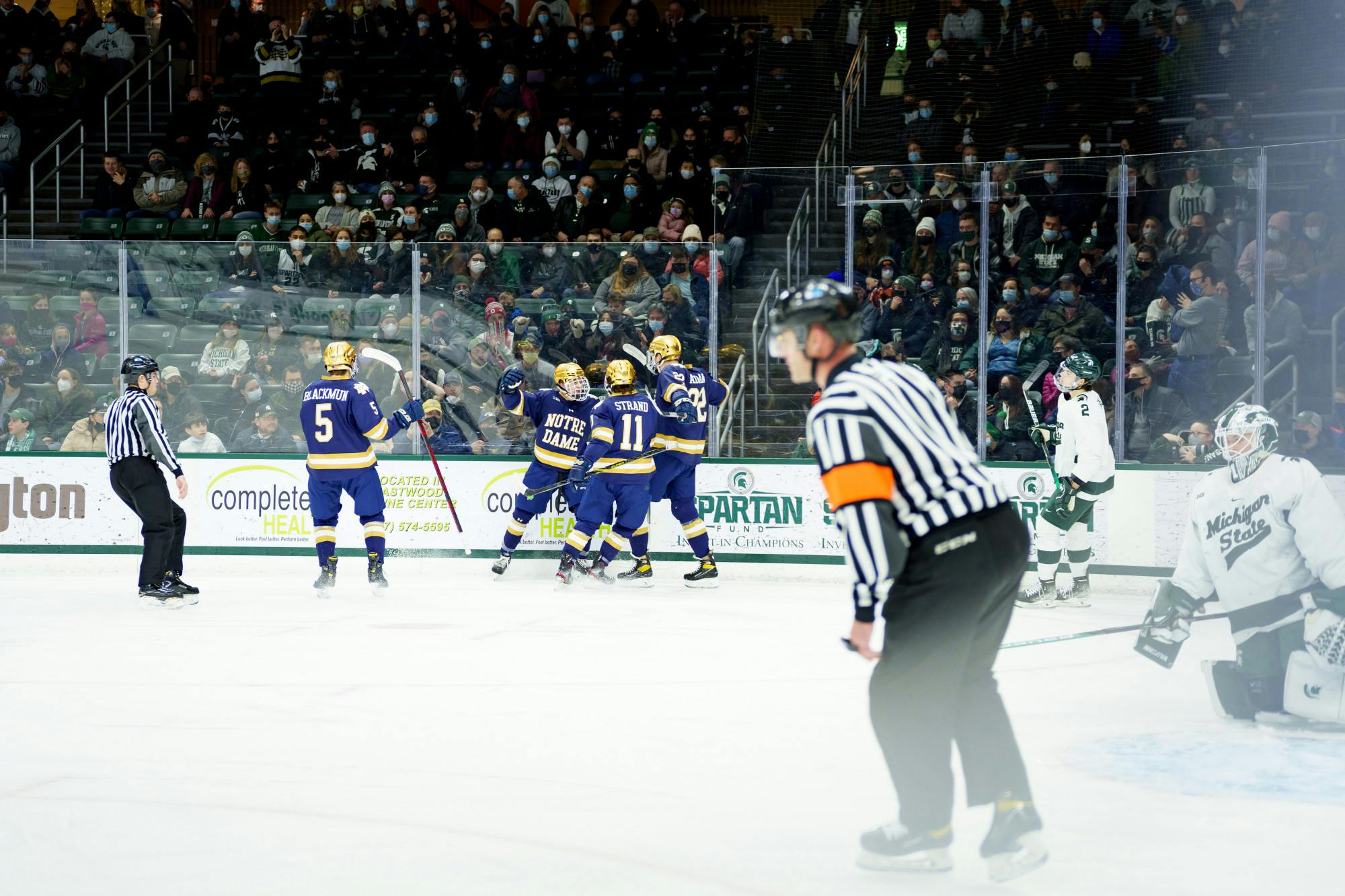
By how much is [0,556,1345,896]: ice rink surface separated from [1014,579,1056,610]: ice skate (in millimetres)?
589

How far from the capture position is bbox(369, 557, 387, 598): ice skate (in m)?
9.08

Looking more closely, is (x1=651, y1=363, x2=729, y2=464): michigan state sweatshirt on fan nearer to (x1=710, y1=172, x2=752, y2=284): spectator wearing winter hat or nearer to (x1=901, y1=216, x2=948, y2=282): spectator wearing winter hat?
(x1=710, y1=172, x2=752, y2=284): spectator wearing winter hat

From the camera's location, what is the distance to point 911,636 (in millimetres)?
3219

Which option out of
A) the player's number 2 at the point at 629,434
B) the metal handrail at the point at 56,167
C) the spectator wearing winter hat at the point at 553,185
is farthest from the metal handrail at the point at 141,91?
the player's number 2 at the point at 629,434

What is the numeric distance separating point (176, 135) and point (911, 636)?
14884mm

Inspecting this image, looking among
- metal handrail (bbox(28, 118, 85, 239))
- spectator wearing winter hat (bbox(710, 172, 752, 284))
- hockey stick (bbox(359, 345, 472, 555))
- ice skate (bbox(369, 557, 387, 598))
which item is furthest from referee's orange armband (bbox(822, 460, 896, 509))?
metal handrail (bbox(28, 118, 85, 239))

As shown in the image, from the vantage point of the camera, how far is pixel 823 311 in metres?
3.34

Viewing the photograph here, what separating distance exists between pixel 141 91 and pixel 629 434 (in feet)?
36.4

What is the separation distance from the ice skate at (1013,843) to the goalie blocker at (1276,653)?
6.35 ft

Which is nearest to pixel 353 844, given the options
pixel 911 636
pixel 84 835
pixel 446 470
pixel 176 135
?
pixel 84 835

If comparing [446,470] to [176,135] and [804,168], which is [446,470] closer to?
[804,168]

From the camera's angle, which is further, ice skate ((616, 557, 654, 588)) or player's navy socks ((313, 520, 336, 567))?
ice skate ((616, 557, 654, 588))

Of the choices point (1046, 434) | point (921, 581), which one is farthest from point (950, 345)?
point (921, 581)

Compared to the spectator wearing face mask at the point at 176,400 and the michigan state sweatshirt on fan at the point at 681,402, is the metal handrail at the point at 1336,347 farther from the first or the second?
the spectator wearing face mask at the point at 176,400
